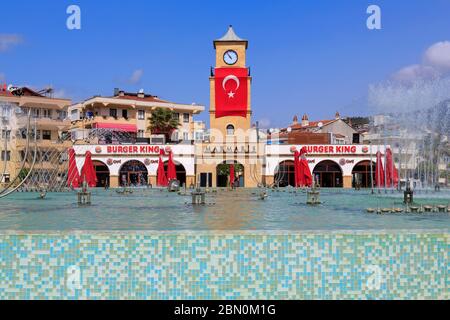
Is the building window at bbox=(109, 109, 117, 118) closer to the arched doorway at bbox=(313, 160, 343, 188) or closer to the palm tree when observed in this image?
the palm tree

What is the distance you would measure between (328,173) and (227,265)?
1624 inches

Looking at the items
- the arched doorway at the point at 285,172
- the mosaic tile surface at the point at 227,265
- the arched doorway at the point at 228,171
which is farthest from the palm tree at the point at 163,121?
the mosaic tile surface at the point at 227,265

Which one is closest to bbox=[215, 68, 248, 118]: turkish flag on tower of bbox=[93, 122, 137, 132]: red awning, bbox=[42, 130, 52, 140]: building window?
bbox=[93, 122, 137, 132]: red awning

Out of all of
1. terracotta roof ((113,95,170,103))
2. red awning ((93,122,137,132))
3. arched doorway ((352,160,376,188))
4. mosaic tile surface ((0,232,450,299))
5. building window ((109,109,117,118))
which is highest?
terracotta roof ((113,95,170,103))

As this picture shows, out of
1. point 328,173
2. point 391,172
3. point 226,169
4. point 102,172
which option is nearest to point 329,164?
point 328,173

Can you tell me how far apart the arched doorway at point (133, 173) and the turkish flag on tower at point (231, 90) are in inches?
334

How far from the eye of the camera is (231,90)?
164 ft

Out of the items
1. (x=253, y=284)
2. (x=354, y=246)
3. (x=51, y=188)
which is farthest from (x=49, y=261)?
(x=51, y=188)

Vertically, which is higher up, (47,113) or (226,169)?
(47,113)

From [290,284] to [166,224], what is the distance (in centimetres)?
413

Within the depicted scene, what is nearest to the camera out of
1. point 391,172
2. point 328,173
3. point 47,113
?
point 391,172

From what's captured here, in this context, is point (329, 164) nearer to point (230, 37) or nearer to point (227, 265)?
point (230, 37)

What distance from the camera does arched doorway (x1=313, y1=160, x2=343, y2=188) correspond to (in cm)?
4738

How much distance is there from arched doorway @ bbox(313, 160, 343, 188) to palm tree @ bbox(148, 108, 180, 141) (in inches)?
740
